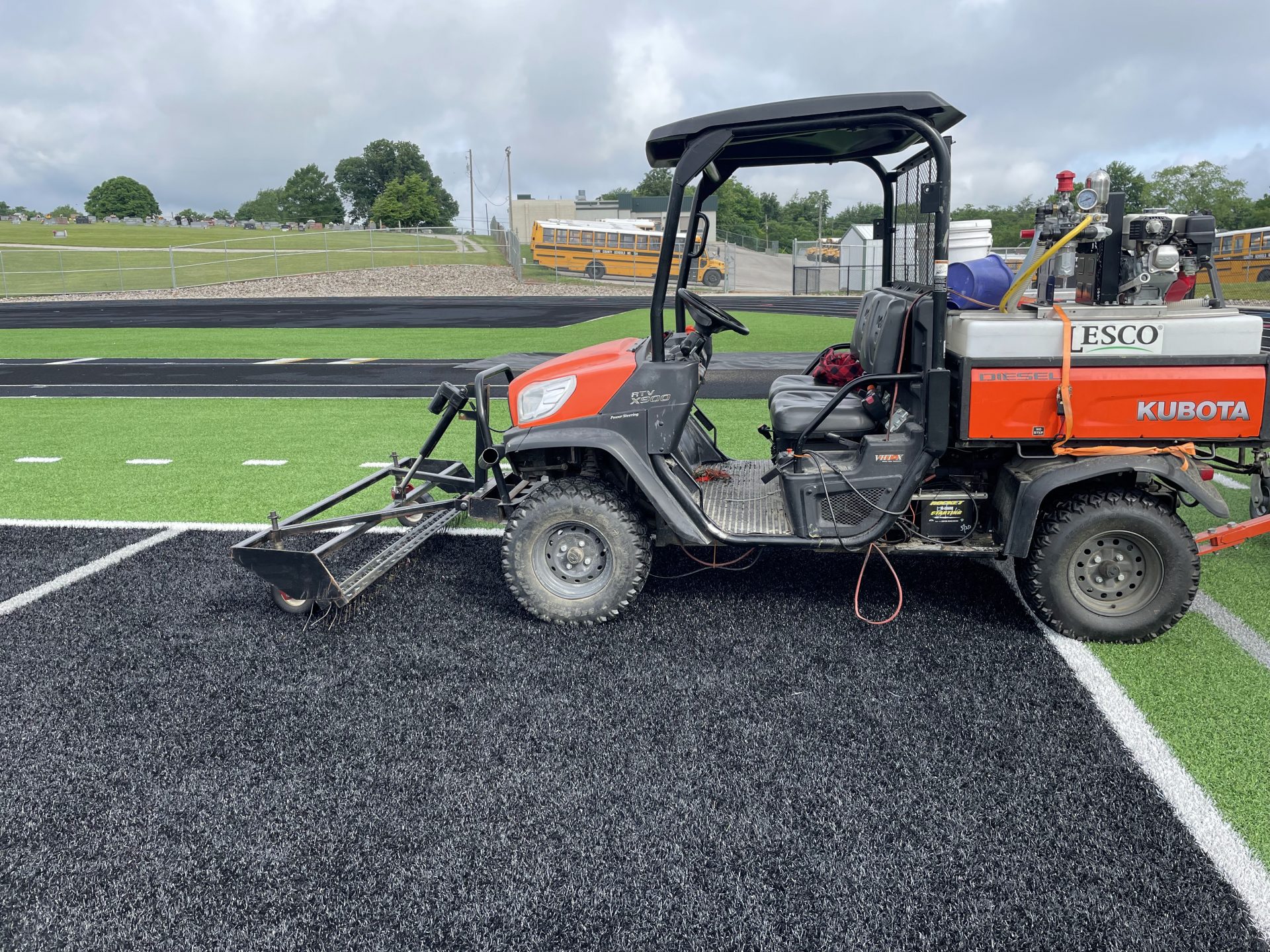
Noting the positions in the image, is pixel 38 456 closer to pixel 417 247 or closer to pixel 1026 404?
pixel 1026 404

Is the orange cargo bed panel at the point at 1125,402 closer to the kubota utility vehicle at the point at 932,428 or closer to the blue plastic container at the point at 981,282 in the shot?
the kubota utility vehicle at the point at 932,428

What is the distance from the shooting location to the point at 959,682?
364 cm

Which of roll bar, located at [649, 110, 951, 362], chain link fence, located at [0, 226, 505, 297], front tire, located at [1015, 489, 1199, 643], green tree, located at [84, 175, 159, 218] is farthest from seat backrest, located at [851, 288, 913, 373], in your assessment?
green tree, located at [84, 175, 159, 218]

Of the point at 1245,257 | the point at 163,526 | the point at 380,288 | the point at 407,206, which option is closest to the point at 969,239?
the point at 163,526

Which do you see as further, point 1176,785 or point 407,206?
point 407,206

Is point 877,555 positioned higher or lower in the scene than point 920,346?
lower

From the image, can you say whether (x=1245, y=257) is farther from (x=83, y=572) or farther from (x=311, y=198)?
(x=311, y=198)

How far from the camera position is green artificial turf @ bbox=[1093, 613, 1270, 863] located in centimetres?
287

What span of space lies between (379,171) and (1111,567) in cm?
11323

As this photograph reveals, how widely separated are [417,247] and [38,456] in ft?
126

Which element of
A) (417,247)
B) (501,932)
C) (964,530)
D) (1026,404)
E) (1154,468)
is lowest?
(501,932)

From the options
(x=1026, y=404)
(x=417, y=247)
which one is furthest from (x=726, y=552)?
(x=417, y=247)

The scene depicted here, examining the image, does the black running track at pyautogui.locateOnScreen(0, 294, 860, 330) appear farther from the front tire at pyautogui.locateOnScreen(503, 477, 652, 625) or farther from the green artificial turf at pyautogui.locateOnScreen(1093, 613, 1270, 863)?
the green artificial turf at pyautogui.locateOnScreen(1093, 613, 1270, 863)

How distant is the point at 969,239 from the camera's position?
15.9 feet
